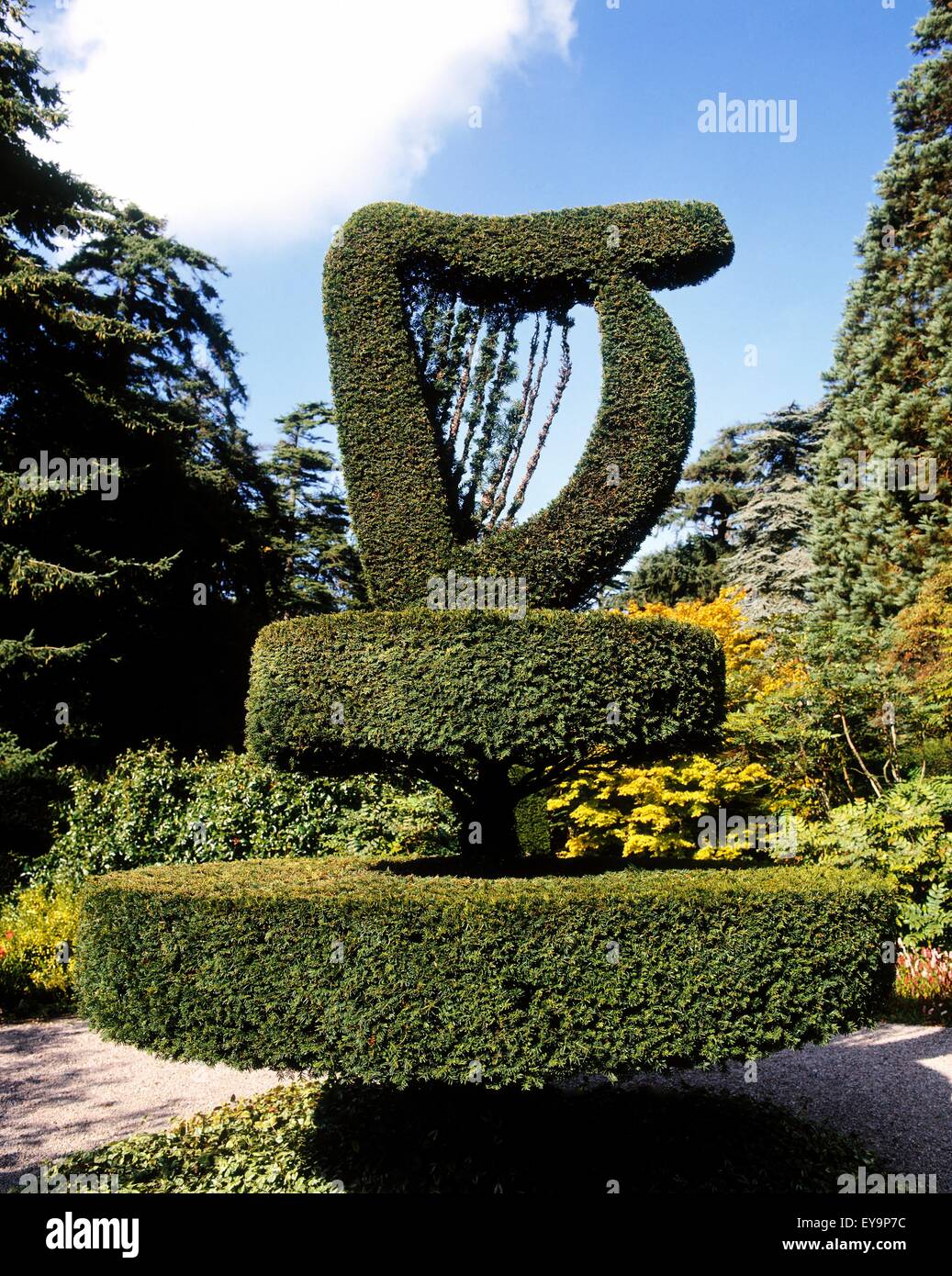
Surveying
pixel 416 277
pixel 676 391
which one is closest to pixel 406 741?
pixel 676 391

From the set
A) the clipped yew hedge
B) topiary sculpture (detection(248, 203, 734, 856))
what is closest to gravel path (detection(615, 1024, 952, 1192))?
the clipped yew hedge

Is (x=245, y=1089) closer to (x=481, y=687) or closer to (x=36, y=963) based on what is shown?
(x=36, y=963)

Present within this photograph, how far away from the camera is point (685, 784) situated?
11.8 m

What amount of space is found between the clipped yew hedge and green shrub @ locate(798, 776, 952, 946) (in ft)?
16.2

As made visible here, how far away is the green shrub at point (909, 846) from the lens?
9188 mm

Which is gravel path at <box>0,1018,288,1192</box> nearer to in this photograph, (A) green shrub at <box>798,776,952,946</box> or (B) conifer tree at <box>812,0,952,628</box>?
(A) green shrub at <box>798,776,952,946</box>

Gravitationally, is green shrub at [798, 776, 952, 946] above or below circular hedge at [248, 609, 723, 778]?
below

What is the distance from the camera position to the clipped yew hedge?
4.27 m

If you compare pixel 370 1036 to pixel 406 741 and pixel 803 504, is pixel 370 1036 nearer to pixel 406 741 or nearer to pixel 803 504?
pixel 406 741

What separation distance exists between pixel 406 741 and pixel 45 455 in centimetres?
1275

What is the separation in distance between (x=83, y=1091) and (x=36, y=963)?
10.6 feet

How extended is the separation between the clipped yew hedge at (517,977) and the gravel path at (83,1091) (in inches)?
56.6

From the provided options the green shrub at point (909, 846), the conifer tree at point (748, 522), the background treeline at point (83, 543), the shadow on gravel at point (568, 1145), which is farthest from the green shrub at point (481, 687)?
the conifer tree at point (748, 522)

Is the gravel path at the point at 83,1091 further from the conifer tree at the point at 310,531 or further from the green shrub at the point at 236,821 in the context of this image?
Answer: the conifer tree at the point at 310,531
